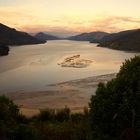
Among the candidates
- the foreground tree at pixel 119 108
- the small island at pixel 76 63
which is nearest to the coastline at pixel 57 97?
the foreground tree at pixel 119 108

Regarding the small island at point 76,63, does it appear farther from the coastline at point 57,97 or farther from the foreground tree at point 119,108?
the foreground tree at point 119,108

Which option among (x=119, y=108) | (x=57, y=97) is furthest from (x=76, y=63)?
(x=119, y=108)

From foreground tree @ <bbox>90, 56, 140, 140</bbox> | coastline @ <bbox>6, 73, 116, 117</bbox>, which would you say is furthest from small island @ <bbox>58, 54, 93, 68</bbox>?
foreground tree @ <bbox>90, 56, 140, 140</bbox>

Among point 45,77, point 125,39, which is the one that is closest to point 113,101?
point 45,77

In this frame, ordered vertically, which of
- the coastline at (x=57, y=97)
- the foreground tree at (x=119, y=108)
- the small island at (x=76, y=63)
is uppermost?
the foreground tree at (x=119, y=108)

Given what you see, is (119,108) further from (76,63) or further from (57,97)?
(76,63)

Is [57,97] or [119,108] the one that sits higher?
[119,108]
